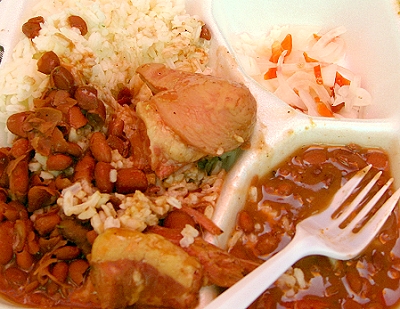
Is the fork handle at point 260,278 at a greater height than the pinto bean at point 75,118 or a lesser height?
lesser

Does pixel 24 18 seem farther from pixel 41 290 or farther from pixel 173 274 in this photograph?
pixel 173 274

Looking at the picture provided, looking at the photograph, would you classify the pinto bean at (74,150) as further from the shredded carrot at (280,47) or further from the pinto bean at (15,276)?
the shredded carrot at (280,47)

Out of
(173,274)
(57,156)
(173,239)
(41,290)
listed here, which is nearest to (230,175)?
(173,239)

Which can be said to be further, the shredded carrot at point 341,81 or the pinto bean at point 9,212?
the shredded carrot at point 341,81

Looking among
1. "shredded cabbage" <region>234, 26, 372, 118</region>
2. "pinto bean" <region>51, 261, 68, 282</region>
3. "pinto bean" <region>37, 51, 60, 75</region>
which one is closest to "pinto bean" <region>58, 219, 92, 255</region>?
"pinto bean" <region>51, 261, 68, 282</region>

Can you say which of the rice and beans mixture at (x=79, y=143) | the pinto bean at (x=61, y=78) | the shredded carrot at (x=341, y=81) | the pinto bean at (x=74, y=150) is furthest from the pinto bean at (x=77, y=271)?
the shredded carrot at (x=341, y=81)

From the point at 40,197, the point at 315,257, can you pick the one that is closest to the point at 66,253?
the point at 40,197
